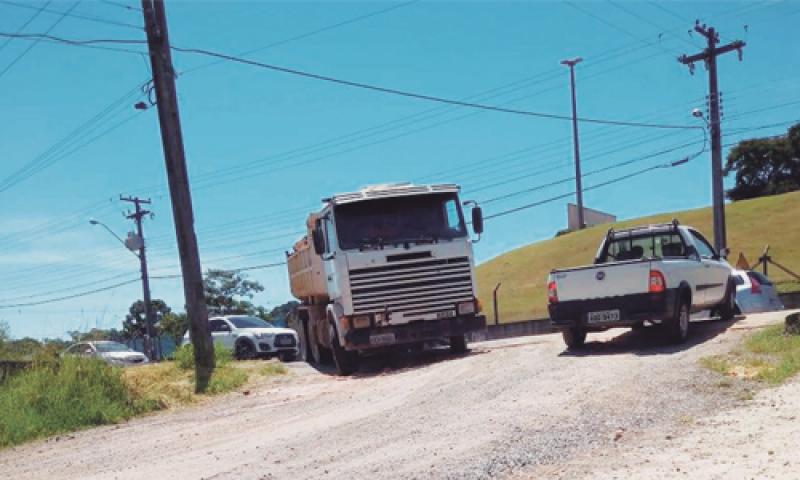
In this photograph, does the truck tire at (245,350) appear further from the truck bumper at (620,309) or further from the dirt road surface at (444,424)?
the truck bumper at (620,309)

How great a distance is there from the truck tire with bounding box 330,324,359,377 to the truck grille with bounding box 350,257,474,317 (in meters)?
1.31

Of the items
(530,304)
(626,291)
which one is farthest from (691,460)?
(530,304)

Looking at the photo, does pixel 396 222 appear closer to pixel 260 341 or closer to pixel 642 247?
pixel 642 247

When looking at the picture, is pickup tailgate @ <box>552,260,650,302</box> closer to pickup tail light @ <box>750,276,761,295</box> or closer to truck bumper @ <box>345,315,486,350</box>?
truck bumper @ <box>345,315,486,350</box>

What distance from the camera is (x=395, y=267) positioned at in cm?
1533

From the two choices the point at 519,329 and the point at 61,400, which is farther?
the point at 519,329

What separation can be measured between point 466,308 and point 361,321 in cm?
205

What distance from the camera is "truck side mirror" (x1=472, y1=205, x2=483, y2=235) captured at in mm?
15844

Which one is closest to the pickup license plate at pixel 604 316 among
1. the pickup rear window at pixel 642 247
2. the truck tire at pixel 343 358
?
the pickup rear window at pixel 642 247

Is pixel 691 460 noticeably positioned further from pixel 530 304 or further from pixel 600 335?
pixel 530 304

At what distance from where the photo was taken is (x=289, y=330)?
83.4 feet

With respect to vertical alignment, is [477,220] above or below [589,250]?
above

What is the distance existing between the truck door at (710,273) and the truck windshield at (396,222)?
4.27 m

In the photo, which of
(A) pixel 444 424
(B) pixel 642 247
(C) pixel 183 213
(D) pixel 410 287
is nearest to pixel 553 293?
Answer: (B) pixel 642 247
